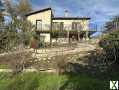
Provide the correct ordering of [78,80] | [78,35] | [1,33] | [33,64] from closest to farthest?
[78,80], [33,64], [1,33], [78,35]

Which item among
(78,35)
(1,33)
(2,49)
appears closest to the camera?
(2,49)

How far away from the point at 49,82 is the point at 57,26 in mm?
22731

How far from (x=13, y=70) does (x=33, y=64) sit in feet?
8.22

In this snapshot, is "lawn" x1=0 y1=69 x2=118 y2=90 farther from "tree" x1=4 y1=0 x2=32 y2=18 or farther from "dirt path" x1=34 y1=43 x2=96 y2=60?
"tree" x1=4 y1=0 x2=32 y2=18

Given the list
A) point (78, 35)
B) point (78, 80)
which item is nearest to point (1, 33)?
point (78, 35)

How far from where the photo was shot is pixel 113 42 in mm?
25297

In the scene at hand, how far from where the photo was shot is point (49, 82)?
18.5m

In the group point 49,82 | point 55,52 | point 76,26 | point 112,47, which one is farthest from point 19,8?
point 49,82

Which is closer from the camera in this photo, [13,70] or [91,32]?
[13,70]

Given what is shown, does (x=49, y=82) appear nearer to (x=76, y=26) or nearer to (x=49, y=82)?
(x=49, y=82)

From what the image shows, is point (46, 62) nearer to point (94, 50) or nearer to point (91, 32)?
point (94, 50)

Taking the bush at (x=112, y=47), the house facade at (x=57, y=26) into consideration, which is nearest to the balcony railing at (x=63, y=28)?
the house facade at (x=57, y=26)

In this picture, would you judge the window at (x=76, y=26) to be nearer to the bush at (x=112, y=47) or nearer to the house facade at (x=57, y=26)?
the house facade at (x=57, y=26)

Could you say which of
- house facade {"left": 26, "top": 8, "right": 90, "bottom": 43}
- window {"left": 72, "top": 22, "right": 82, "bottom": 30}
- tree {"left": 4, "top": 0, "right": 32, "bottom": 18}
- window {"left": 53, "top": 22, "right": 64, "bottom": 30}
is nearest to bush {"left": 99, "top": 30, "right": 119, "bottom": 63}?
house facade {"left": 26, "top": 8, "right": 90, "bottom": 43}
